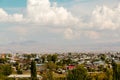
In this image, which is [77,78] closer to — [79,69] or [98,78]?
[79,69]

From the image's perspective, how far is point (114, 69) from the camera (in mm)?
51375

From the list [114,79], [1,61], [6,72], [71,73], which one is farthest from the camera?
[1,61]

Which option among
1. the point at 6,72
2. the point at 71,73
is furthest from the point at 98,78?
the point at 6,72

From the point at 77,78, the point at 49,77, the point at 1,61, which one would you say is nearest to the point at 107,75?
the point at 77,78

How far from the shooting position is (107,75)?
5550 centimetres

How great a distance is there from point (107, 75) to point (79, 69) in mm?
5043

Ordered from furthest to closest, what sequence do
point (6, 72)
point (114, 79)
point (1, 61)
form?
1. point (1, 61)
2. point (6, 72)
3. point (114, 79)

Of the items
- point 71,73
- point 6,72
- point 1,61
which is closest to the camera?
point 71,73

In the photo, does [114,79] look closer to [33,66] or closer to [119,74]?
[119,74]

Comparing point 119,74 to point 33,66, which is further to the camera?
point 33,66

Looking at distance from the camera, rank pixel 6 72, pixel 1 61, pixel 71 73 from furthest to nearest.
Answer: pixel 1 61 < pixel 6 72 < pixel 71 73

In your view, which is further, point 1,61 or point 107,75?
point 1,61

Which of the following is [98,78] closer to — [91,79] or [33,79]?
[91,79]

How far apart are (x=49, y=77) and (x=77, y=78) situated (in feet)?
16.5
